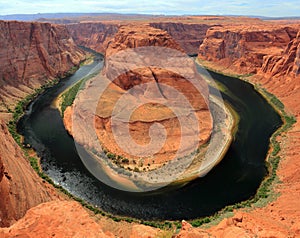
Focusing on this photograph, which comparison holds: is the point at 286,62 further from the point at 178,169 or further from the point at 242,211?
the point at 242,211

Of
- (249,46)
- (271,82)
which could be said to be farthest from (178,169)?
(249,46)

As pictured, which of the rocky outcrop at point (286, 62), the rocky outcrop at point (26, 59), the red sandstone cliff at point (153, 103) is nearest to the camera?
the red sandstone cliff at point (153, 103)

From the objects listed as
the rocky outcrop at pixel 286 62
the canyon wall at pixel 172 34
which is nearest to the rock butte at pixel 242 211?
the rocky outcrop at pixel 286 62

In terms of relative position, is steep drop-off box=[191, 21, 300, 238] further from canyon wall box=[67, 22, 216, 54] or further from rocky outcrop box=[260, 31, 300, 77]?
canyon wall box=[67, 22, 216, 54]

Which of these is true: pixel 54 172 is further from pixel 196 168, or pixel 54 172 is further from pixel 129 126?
pixel 196 168

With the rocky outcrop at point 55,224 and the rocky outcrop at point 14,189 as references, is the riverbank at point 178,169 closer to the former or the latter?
the rocky outcrop at point 14,189

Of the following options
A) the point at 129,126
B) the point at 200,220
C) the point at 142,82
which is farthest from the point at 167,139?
the point at 200,220
